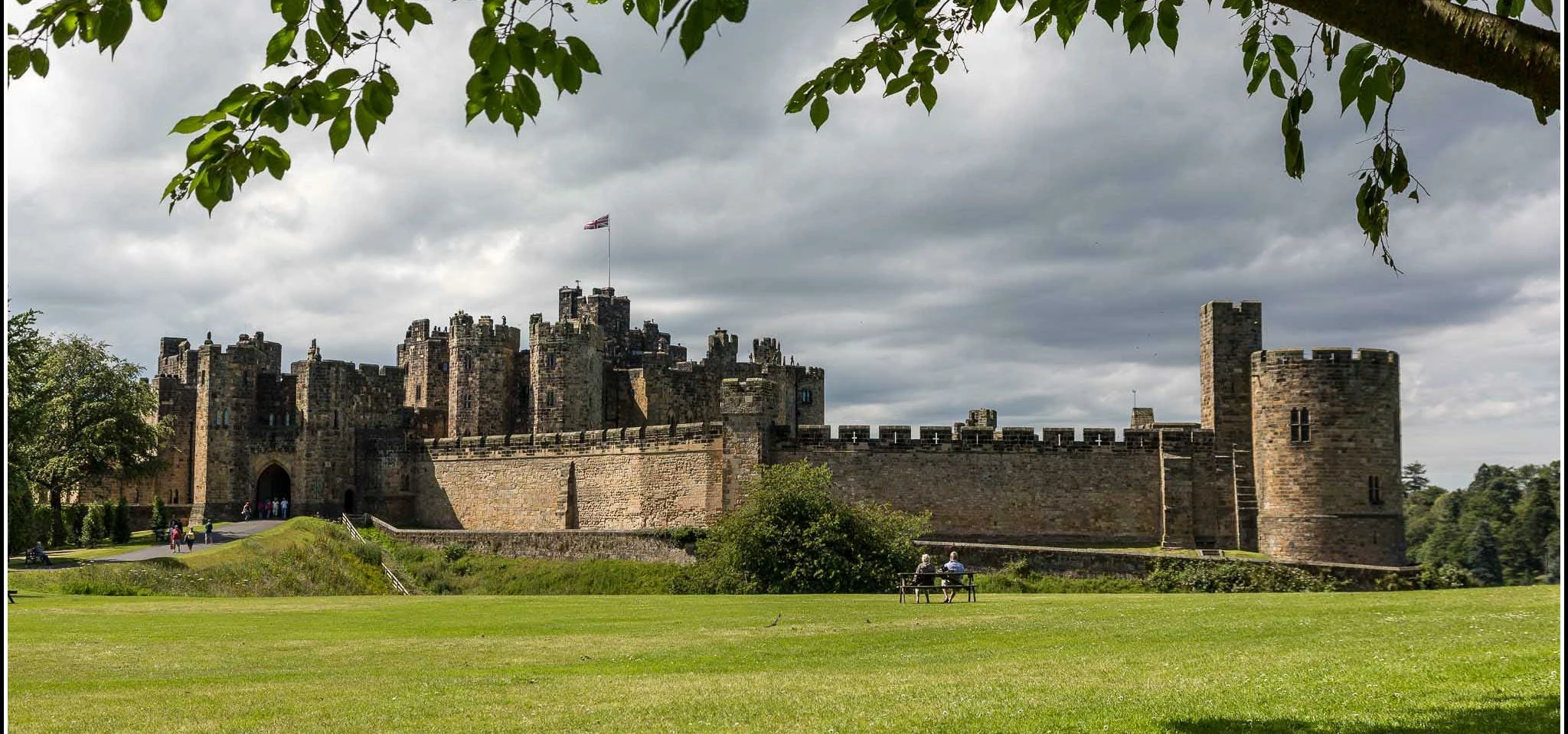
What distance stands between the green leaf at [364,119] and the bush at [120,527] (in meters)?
46.7

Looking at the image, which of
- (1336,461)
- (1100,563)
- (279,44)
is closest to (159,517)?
(1100,563)

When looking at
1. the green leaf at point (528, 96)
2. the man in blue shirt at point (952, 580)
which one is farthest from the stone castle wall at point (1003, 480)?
the green leaf at point (528, 96)

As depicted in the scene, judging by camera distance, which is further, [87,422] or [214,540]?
[87,422]

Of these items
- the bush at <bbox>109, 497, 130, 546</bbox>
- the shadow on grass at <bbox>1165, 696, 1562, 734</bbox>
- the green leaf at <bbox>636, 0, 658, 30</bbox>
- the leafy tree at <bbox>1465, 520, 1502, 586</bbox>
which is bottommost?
the leafy tree at <bbox>1465, 520, 1502, 586</bbox>

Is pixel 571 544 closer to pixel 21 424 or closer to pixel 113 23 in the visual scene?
pixel 21 424

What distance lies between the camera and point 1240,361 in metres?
39.0

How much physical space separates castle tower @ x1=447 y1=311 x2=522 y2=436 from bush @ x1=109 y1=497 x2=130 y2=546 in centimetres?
1431

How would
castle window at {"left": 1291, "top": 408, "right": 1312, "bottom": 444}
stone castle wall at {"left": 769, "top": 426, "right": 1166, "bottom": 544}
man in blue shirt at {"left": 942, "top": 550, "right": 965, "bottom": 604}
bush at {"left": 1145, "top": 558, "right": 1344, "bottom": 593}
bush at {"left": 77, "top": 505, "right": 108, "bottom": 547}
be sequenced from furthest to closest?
bush at {"left": 77, "top": 505, "right": 108, "bottom": 547} < stone castle wall at {"left": 769, "top": 426, "right": 1166, "bottom": 544} < castle window at {"left": 1291, "top": 408, "right": 1312, "bottom": 444} < bush at {"left": 1145, "top": 558, "right": 1344, "bottom": 593} < man in blue shirt at {"left": 942, "top": 550, "right": 965, "bottom": 604}

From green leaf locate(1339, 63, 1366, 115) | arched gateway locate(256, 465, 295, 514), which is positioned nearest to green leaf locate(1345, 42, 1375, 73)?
green leaf locate(1339, 63, 1366, 115)

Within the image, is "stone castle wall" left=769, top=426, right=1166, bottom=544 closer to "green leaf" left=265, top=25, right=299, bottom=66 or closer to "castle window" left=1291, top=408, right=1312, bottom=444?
"castle window" left=1291, top=408, right=1312, bottom=444

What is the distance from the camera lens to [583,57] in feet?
17.7

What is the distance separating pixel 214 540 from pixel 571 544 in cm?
1510

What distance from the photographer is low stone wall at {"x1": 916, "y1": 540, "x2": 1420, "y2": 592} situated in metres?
31.8

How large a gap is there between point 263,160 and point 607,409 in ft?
177
